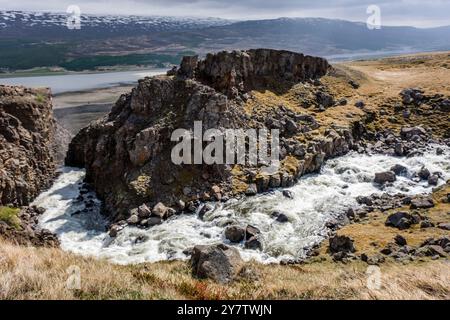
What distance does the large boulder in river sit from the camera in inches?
691

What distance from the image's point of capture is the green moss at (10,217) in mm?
34916

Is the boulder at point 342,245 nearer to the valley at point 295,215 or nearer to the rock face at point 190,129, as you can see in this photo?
the valley at point 295,215

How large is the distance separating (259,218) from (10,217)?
69.1ft

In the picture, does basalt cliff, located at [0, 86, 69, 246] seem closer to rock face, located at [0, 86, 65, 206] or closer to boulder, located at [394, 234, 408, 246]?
rock face, located at [0, 86, 65, 206]

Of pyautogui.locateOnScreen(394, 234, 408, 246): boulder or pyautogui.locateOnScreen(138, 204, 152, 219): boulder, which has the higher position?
pyautogui.locateOnScreen(394, 234, 408, 246): boulder

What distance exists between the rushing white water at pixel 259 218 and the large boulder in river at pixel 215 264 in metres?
11.6

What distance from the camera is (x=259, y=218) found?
36344mm

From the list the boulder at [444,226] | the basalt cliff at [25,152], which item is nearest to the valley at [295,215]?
the boulder at [444,226]

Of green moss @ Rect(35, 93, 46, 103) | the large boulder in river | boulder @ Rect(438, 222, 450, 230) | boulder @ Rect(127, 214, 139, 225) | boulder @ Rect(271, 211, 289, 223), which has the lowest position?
boulder @ Rect(127, 214, 139, 225)

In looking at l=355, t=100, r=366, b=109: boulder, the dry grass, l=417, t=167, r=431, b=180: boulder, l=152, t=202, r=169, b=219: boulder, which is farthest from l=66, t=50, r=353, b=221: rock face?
the dry grass

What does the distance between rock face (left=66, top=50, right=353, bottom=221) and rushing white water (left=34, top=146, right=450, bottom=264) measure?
6.20 feet

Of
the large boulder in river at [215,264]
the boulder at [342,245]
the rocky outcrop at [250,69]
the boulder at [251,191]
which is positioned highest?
the rocky outcrop at [250,69]

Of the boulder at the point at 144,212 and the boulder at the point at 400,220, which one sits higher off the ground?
the boulder at the point at 400,220

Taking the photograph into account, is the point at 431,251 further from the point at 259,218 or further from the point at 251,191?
the point at 251,191
